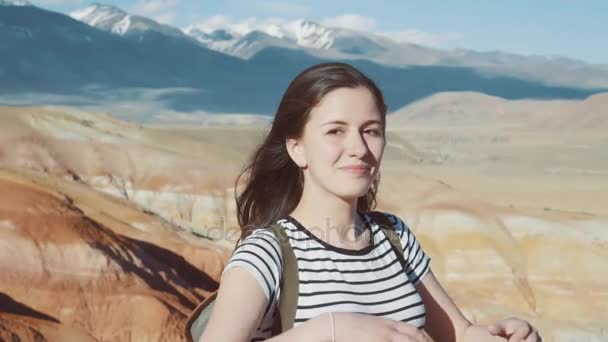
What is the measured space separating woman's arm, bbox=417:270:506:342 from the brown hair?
1.41 ft

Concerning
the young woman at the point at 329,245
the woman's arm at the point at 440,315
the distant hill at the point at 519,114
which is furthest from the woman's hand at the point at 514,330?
the distant hill at the point at 519,114

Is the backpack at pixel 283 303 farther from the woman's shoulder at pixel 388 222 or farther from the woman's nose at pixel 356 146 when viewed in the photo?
the woman's shoulder at pixel 388 222

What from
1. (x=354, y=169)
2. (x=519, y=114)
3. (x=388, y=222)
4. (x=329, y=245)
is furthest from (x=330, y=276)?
(x=519, y=114)

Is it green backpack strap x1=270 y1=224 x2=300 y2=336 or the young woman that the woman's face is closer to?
the young woman

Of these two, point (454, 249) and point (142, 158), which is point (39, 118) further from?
point (454, 249)

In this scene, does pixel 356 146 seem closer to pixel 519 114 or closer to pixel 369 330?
pixel 369 330

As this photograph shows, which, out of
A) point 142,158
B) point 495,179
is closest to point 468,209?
point 142,158

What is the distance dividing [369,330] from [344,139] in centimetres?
69

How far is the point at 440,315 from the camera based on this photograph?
9.84 feet

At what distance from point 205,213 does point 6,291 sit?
22.4 m

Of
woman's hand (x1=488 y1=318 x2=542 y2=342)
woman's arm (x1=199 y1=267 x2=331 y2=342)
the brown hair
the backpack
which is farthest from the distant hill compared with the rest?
woman's arm (x1=199 y1=267 x2=331 y2=342)

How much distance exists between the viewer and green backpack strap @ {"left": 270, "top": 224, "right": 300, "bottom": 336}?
251 cm

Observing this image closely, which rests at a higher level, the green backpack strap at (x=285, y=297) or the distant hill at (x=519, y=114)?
the green backpack strap at (x=285, y=297)

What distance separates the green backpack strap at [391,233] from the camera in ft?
9.57
